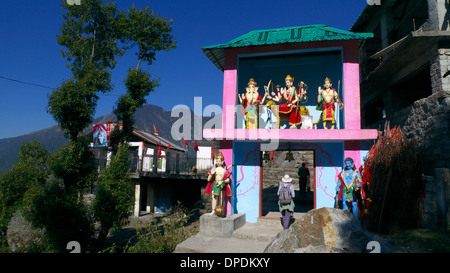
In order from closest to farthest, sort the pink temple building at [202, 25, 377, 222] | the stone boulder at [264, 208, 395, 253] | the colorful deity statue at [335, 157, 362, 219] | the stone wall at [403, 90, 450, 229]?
the stone boulder at [264, 208, 395, 253] < the stone wall at [403, 90, 450, 229] < the colorful deity statue at [335, 157, 362, 219] < the pink temple building at [202, 25, 377, 222]

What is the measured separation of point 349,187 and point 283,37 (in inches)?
196

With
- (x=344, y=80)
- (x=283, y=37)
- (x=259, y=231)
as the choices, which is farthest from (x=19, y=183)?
→ (x=344, y=80)

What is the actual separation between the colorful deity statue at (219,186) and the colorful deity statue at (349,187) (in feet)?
9.64

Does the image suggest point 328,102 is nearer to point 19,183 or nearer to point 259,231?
point 259,231

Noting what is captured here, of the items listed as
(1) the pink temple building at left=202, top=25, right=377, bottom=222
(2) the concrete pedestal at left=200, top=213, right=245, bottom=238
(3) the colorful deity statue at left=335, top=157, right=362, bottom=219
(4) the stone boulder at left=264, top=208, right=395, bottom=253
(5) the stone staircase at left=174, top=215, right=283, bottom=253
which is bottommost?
(5) the stone staircase at left=174, top=215, right=283, bottom=253

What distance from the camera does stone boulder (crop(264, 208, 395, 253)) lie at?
13.0 ft

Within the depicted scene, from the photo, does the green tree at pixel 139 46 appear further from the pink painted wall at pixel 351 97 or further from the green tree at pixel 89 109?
the pink painted wall at pixel 351 97

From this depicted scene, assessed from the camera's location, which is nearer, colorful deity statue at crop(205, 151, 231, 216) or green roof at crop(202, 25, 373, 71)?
colorful deity statue at crop(205, 151, 231, 216)

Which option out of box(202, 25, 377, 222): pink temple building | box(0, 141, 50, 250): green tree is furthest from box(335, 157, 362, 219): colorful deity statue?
box(0, 141, 50, 250): green tree

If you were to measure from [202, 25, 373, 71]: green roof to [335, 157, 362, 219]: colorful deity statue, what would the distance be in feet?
12.1

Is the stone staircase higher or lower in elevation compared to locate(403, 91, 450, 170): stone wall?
lower

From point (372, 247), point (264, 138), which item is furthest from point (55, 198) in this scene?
point (372, 247)

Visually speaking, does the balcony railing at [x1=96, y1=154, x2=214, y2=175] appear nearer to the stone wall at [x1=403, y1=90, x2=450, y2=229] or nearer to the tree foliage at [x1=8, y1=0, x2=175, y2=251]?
the tree foliage at [x1=8, y1=0, x2=175, y2=251]

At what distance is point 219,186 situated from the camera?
683 cm
